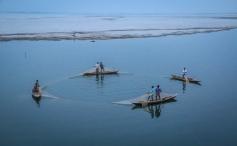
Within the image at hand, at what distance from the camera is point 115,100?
1147 inches

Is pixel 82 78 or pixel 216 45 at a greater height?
pixel 216 45

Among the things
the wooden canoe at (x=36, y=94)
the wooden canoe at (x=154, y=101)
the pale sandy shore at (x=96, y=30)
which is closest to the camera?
the wooden canoe at (x=154, y=101)

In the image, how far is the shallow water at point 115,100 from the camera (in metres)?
22.3

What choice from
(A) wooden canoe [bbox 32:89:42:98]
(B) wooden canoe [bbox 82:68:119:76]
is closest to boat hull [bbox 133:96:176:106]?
(A) wooden canoe [bbox 32:89:42:98]

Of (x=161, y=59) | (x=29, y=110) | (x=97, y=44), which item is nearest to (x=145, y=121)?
(x=29, y=110)

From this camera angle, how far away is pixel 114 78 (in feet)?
121

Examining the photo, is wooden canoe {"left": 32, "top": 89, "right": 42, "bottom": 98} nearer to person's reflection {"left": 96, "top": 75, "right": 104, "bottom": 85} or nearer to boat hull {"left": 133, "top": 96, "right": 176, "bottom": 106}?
person's reflection {"left": 96, "top": 75, "right": 104, "bottom": 85}

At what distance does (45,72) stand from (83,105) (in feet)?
43.7

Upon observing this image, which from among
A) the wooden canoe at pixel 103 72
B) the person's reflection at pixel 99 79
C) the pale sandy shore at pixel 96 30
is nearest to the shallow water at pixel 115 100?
the person's reflection at pixel 99 79

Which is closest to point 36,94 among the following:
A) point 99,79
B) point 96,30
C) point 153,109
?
point 99,79

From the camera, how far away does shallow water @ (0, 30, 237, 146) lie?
22.3 meters

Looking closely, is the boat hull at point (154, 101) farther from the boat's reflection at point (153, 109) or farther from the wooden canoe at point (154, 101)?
the boat's reflection at point (153, 109)

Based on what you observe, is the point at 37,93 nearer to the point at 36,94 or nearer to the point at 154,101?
the point at 36,94

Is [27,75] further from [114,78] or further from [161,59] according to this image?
[161,59]
